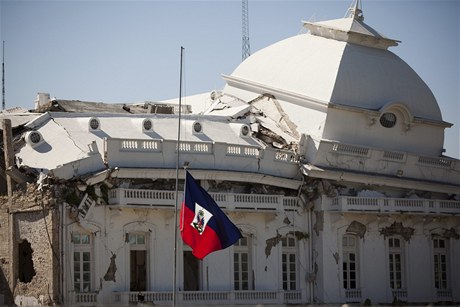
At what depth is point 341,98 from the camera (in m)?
60.6

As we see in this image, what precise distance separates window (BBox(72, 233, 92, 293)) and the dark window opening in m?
1.64

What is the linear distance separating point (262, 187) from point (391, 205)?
6501mm

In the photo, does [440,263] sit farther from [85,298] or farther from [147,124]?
[85,298]

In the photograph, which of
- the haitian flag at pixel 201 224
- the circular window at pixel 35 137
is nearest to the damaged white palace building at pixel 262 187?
the circular window at pixel 35 137

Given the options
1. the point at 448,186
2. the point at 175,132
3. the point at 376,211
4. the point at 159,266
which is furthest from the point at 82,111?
the point at 448,186

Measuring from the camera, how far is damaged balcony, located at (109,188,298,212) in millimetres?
52500

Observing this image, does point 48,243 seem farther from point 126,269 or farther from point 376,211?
point 376,211

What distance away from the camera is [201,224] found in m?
47.0

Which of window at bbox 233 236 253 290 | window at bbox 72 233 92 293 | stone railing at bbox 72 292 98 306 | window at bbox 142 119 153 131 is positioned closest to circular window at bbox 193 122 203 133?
window at bbox 142 119 153 131

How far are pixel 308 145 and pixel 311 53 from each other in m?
5.42

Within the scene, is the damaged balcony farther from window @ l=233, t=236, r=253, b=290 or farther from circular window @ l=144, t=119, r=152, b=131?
circular window @ l=144, t=119, r=152, b=131

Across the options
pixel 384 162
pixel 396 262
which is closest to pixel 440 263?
pixel 396 262

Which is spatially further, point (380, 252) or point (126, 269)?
point (380, 252)

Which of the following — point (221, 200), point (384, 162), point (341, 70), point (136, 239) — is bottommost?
point (136, 239)
